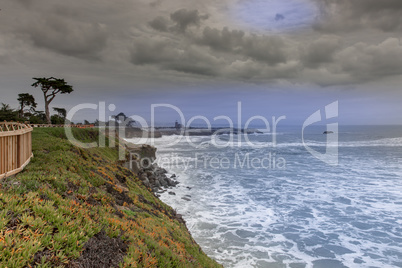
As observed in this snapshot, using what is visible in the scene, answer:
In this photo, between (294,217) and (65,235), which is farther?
(294,217)

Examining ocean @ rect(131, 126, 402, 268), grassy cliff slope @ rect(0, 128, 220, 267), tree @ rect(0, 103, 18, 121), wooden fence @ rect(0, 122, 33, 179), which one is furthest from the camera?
tree @ rect(0, 103, 18, 121)

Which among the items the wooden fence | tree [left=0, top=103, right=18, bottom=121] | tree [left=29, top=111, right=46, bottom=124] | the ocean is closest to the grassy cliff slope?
the wooden fence

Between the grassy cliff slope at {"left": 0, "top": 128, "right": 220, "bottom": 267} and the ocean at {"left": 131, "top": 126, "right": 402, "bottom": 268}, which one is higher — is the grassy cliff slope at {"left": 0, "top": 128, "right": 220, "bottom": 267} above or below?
above

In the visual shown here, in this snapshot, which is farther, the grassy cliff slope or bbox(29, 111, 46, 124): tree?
bbox(29, 111, 46, 124): tree

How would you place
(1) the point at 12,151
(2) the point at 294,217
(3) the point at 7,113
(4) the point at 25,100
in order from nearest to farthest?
(1) the point at 12,151 < (2) the point at 294,217 < (3) the point at 7,113 < (4) the point at 25,100

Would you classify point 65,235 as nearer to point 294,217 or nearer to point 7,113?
point 294,217

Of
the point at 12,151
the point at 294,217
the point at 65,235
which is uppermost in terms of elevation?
the point at 12,151

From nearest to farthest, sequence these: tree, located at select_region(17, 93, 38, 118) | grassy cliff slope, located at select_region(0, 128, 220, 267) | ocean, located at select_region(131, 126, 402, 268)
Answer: grassy cliff slope, located at select_region(0, 128, 220, 267), ocean, located at select_region(131, 126, 402, 268), tree, located at select_region(17, 93, 38, 118)

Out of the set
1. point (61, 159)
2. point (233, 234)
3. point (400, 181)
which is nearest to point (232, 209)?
point (233, 234)

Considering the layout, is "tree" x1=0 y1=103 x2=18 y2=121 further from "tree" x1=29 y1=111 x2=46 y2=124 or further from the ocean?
the ocean

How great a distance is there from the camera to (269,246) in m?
15.0

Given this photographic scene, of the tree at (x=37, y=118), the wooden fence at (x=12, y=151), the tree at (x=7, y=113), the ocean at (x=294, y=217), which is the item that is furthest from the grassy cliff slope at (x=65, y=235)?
the tree at (x=37, y=118)

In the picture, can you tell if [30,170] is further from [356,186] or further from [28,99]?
[28,99]

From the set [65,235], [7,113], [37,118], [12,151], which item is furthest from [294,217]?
[37,118]
